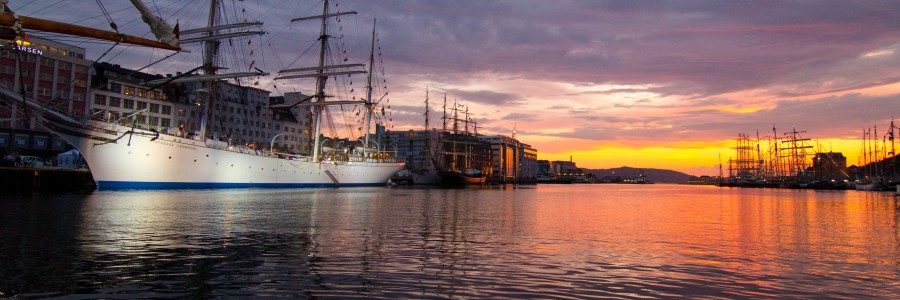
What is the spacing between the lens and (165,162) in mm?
69125

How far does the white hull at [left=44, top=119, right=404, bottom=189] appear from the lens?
62.4 meters

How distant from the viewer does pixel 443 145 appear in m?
198

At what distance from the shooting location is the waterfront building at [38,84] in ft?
321

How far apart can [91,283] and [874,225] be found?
125ft

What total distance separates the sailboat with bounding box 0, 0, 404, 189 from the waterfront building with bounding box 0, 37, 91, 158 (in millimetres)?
33136

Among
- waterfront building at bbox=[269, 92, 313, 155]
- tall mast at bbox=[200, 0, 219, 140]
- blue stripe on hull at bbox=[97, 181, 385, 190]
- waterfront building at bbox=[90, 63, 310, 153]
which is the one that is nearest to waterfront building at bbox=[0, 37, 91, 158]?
waterfront building at bbox=[90, 63, 310, 153]

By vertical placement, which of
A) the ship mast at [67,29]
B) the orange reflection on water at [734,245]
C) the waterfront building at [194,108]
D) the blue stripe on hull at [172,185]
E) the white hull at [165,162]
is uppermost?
the waterfront building at [194,108]

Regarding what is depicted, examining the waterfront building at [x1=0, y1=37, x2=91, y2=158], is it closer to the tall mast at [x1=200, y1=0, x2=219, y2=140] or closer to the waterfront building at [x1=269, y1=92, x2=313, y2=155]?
the tall mast at [x1=200, y1=0, x2=219, y2=140]

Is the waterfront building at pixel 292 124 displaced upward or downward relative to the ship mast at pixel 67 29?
upward

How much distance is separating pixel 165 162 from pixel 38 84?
54229mm

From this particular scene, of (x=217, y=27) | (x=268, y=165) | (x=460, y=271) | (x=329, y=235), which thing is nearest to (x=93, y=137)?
(x=217, y=27)

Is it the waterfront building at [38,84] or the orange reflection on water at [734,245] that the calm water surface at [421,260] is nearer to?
the orange reflection on water at [734,245]

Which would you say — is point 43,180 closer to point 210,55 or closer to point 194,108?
point 210,55

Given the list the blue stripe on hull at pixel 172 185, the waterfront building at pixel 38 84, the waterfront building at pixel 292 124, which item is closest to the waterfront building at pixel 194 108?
the waterfront building at pixel 292 124
